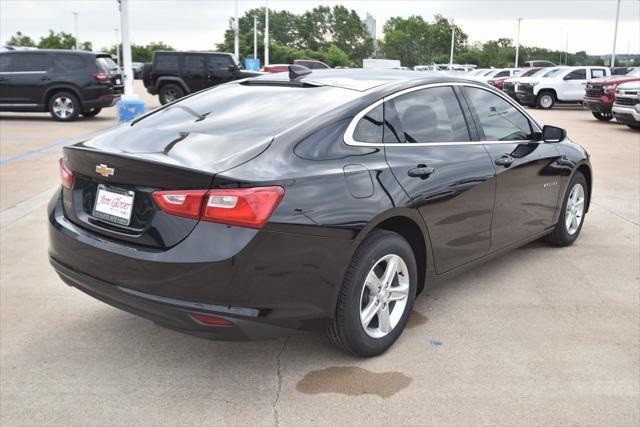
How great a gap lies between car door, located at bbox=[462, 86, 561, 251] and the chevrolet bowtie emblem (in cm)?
238

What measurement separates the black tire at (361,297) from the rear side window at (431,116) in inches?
26.1

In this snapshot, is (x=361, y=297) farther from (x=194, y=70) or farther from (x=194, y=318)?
(x=194, y=70)

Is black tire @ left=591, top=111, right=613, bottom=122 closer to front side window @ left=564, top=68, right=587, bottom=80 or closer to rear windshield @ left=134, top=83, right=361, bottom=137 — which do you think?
front side window @ left=564, top=68, right=587, bottom=80

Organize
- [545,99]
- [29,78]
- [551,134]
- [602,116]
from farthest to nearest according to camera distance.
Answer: [545,99] < [602,116] < [29,78] < [551,134]

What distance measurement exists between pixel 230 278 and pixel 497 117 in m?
2.62

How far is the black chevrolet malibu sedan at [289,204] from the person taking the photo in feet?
9.81

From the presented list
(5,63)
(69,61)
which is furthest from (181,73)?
(5,63)

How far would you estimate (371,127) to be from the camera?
3.67 m

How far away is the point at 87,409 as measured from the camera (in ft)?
10.3

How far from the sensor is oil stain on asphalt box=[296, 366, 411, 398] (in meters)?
3.32

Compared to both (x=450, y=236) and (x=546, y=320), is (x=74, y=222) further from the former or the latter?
(x=546, y=320)

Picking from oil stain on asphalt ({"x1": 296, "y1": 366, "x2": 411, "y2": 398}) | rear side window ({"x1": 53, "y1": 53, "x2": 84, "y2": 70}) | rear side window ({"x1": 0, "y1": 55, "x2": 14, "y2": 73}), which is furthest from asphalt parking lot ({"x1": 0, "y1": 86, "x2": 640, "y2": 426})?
rear side window ({"x1": 0, "y1": 55, "x2": 14, "y2": 73})

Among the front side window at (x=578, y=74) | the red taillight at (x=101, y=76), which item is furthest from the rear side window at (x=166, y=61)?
the front side window at (x=578, y=74)

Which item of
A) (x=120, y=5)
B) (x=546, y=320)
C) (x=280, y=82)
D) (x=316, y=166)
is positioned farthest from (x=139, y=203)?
(x=120, y=5)
